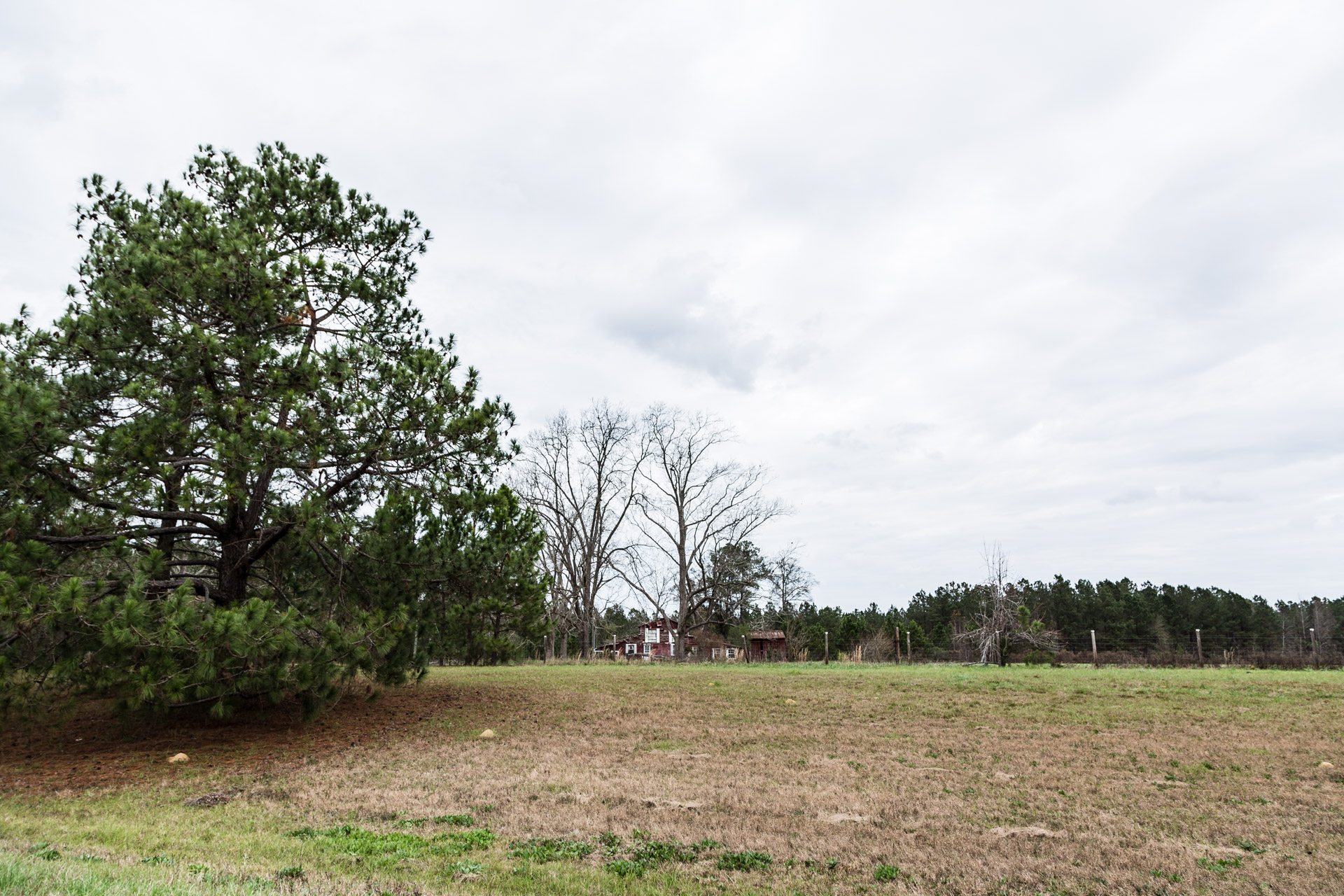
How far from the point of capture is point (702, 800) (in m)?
5.93

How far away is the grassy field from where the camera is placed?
4.06 m

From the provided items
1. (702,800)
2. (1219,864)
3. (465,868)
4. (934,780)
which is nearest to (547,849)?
(465,868)

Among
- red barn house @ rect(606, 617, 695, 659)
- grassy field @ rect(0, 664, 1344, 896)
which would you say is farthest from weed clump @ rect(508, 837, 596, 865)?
red barn house @ rect(606, 617, 695, 659)

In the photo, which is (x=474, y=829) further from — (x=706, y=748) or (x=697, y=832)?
(x=706, y=748)

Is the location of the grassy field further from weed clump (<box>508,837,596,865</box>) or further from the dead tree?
the dead tree

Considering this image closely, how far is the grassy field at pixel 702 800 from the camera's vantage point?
160 inches

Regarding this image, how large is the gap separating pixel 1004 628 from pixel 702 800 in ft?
76.5

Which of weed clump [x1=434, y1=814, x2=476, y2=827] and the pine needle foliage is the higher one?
the pine needle foliage

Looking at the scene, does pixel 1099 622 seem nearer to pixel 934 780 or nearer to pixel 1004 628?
pixel 1004 628

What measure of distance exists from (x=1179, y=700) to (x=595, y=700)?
9816 millimetres

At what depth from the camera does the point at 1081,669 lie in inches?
798

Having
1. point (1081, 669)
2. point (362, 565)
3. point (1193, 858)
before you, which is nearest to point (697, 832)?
point (1193, 858)

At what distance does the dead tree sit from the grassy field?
13048mm

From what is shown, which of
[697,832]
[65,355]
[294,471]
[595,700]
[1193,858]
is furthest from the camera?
[595,700]
